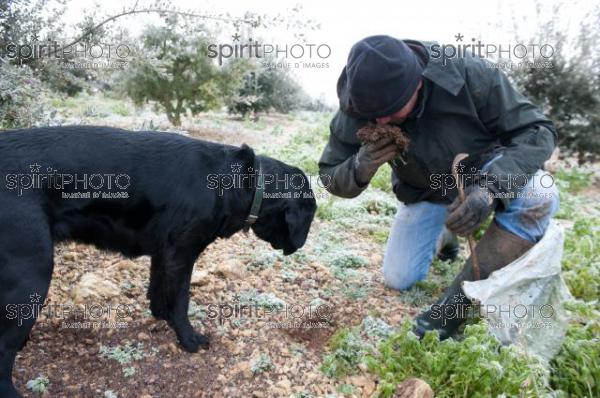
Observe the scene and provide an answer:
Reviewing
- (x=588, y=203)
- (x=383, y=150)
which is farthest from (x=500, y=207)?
(x=588, y=203)

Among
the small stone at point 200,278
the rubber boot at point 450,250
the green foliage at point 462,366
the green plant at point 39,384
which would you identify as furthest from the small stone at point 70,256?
the rubber boot at point 450,250

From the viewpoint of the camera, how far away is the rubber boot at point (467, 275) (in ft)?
9.62

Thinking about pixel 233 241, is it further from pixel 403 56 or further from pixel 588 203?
pixel 588 203

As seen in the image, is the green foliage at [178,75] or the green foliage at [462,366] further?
the green foliage at [178,75]

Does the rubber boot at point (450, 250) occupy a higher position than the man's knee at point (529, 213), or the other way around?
the man's knee at point (529, 213)

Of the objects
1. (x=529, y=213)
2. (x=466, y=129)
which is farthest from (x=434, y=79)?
(x=529, y=213)

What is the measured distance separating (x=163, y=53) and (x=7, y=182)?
5893mm

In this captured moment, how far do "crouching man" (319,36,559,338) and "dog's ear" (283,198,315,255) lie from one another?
1.13 feet

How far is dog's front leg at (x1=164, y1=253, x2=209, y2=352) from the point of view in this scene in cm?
273

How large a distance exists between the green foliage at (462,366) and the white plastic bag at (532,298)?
243 mm

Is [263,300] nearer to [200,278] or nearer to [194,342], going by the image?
[200,278]

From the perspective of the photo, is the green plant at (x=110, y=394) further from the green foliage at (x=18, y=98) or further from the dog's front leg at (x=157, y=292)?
the green foliage at (x=18, y=98)

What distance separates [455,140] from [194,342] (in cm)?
201

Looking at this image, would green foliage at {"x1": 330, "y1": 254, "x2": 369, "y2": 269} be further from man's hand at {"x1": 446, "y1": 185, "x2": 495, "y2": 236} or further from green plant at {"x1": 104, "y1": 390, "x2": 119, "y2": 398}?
green plant at {"x1": 104, "y1": 390, "x2": 119, "y2": 398}
